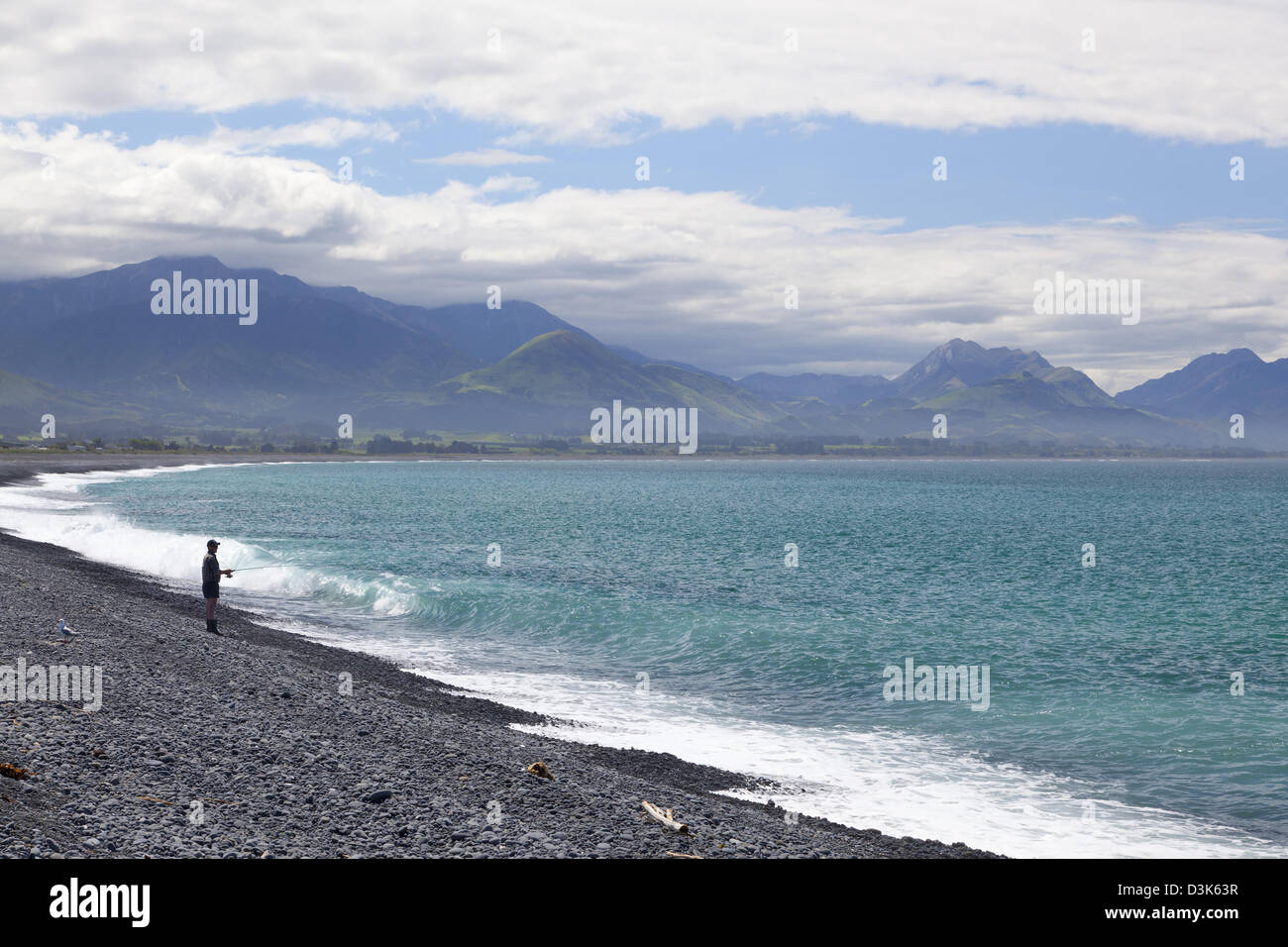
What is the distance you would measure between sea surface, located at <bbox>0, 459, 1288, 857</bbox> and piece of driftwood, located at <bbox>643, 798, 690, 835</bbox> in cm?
326

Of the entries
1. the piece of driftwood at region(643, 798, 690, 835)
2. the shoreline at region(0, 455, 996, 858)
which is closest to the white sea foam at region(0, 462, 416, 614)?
the shoreline at region(0, 455, 996, 858)

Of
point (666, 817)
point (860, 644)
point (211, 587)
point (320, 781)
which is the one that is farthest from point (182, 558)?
point (666, 817)

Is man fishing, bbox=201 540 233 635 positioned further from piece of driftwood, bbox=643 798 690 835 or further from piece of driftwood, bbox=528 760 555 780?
piece of driftwood, bbox=643 798 690 835

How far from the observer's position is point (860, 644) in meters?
32.1

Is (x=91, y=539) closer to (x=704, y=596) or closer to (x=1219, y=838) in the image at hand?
(x=704, y=596)

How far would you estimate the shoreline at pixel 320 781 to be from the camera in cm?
1082

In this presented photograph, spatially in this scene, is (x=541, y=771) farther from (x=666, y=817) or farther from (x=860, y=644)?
(x=860, y=644)

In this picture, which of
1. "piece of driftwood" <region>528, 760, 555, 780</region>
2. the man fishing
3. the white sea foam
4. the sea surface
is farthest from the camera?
the white sea foam

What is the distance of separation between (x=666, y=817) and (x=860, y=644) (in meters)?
20.3

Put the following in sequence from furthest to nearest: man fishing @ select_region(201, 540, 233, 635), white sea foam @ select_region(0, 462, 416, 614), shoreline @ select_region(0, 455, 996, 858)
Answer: white sea foam @ select_region(0, 462, 416, 614)
man fishing @ select_region(201, 540, 233, 635)
shoreline @ select_region(0, 455, 996, 858)

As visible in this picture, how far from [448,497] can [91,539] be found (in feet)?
234

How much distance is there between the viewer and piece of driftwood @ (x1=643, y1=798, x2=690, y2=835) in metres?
12.7

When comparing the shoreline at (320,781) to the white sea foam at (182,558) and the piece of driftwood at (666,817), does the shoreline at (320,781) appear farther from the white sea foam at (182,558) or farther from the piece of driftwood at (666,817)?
the white sea foam at (182,558)

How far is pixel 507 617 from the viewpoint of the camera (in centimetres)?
3609
